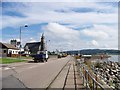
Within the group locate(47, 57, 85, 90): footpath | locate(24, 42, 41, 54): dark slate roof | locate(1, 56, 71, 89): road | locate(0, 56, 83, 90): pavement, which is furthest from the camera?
locate(24, 42, 41, 54): dark slate roof

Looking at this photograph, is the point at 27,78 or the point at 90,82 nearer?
the point at 90,82

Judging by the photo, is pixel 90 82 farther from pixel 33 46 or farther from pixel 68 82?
pixel 33 46

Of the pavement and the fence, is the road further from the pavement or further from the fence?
the fence

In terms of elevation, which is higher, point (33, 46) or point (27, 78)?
point (33, 46)

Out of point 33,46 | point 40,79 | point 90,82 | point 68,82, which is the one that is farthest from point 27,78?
point 33,46

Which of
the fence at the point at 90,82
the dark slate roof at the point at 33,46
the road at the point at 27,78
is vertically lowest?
the road at the point at 27,78

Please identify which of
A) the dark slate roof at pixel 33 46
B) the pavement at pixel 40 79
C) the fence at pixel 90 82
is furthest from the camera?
the dark slate roof at pixel 33 46

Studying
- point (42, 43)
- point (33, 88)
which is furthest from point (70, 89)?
point (42, 43)

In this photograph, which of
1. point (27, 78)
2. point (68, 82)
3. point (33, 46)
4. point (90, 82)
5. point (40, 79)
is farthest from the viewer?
point (33, 46)

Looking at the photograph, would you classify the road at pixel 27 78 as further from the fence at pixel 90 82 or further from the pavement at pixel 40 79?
the fence at pixel 90 82

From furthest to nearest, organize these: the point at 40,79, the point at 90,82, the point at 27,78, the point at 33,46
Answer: the point at 33,46 → the point at 27,78 → the point at 40,79 → the point at 90,82

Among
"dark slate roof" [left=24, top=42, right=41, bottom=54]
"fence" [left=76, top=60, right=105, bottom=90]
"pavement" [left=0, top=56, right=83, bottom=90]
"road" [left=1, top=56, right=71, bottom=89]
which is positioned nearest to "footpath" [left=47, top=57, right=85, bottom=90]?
"pavement" [left=0, top=56, right=83, bottom=90]

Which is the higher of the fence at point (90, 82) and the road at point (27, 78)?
the fence at point (90, 82)

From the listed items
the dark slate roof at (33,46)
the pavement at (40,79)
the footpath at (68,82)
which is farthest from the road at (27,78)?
the dark slate roof at (33,46)
